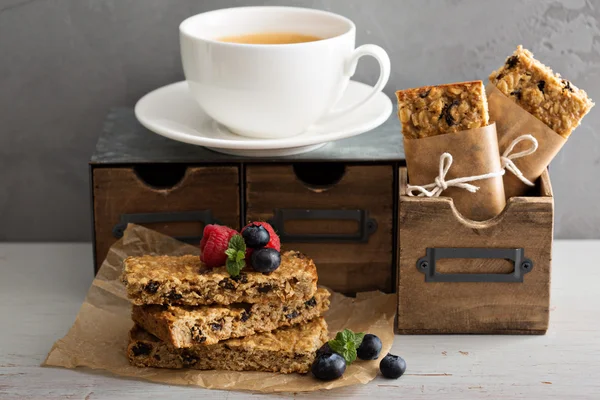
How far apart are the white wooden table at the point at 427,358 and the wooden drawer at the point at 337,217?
0.17 metres

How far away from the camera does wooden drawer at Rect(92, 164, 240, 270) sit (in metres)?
1.37

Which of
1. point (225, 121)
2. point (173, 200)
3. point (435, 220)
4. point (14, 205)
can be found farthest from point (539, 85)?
point (14, 205)

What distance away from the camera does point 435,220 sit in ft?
4.07

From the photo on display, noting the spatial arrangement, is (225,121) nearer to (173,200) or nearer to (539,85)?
(173,200)

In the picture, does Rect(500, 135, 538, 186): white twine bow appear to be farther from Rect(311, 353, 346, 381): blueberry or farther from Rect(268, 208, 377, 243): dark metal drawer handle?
Rect(311, 353, 346, 381): blueberry

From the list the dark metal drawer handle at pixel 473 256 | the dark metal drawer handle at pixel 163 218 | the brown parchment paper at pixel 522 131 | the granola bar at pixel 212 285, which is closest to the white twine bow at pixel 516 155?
the brown parchment paper at pixel 522 131

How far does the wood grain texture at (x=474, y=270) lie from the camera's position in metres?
1.24

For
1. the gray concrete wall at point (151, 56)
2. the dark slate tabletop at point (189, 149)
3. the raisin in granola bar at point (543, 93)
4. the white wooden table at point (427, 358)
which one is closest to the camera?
the white wooden table at point (427, 358)

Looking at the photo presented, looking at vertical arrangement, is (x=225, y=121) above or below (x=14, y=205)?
above

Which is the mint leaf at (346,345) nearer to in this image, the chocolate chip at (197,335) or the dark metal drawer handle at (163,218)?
the chocolate chip at (197,335)

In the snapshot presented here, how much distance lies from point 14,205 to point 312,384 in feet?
2.45

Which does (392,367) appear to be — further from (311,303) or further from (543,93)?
(543,93)

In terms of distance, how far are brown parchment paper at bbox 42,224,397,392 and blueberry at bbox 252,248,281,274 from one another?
5.4 inches

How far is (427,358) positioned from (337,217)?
0.87 feet
